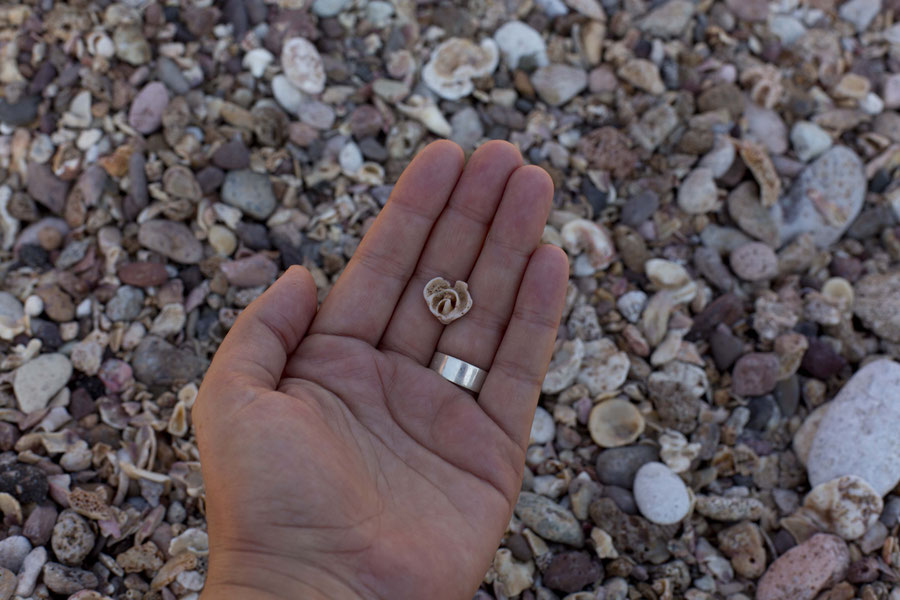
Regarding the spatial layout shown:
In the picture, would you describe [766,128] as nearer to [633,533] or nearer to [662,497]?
[662,497]

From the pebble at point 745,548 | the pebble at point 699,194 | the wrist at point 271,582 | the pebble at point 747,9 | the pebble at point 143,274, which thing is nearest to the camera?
the wrist at point 271,582

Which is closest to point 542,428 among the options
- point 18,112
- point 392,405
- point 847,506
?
point 392,405

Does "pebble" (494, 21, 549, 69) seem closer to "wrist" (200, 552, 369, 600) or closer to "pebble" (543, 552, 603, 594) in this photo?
"pebble" (543, 552, 603, 594)


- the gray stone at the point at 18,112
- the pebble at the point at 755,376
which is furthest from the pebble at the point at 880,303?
the gray stone at the point at 18,112

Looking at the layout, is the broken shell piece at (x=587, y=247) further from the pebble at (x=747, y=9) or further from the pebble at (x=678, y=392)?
the pebble at (x=747, y=9)

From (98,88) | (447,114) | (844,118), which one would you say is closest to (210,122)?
(98,88)
